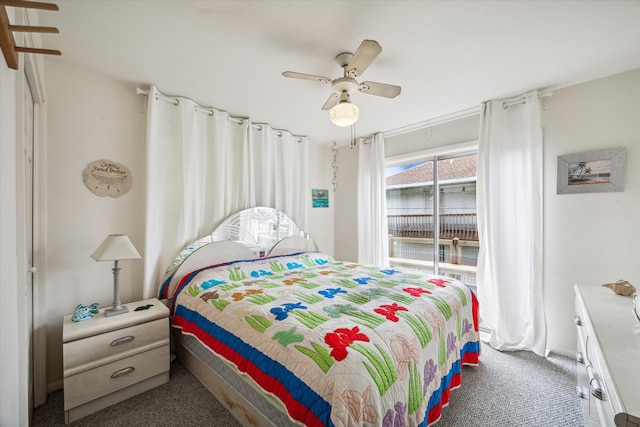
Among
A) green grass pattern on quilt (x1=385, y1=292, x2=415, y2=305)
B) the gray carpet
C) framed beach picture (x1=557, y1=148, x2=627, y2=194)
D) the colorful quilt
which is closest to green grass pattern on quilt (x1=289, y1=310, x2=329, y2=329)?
the colorful quilt

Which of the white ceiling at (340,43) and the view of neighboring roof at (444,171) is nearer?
the white ceiling at (340,43)

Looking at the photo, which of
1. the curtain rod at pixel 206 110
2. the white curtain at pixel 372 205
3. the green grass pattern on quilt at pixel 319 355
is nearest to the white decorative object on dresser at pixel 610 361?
the green grass pattern on quilt at pixel 319 355

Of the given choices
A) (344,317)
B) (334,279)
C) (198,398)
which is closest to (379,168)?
(334,279)

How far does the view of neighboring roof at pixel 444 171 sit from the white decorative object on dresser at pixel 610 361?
6.29 feet

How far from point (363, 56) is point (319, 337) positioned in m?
1.68

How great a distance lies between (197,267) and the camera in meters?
2.65

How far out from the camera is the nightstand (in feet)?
5.51

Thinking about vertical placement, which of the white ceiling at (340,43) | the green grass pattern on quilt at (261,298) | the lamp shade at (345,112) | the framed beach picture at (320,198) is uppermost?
the white ceiling at (340,43)

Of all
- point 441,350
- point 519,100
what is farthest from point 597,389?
point 519,100

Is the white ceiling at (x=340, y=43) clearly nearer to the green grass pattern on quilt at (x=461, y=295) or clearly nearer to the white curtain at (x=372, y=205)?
the white curtain at (x=372, y=205)

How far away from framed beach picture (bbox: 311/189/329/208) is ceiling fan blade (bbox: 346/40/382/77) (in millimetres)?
2530

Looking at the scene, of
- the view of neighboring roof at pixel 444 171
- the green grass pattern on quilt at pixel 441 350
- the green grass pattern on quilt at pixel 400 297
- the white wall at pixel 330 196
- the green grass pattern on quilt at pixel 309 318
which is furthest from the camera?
the white wall at pixel 330 196

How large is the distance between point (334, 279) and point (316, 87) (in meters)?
1.84

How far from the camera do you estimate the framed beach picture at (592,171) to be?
219 cm
